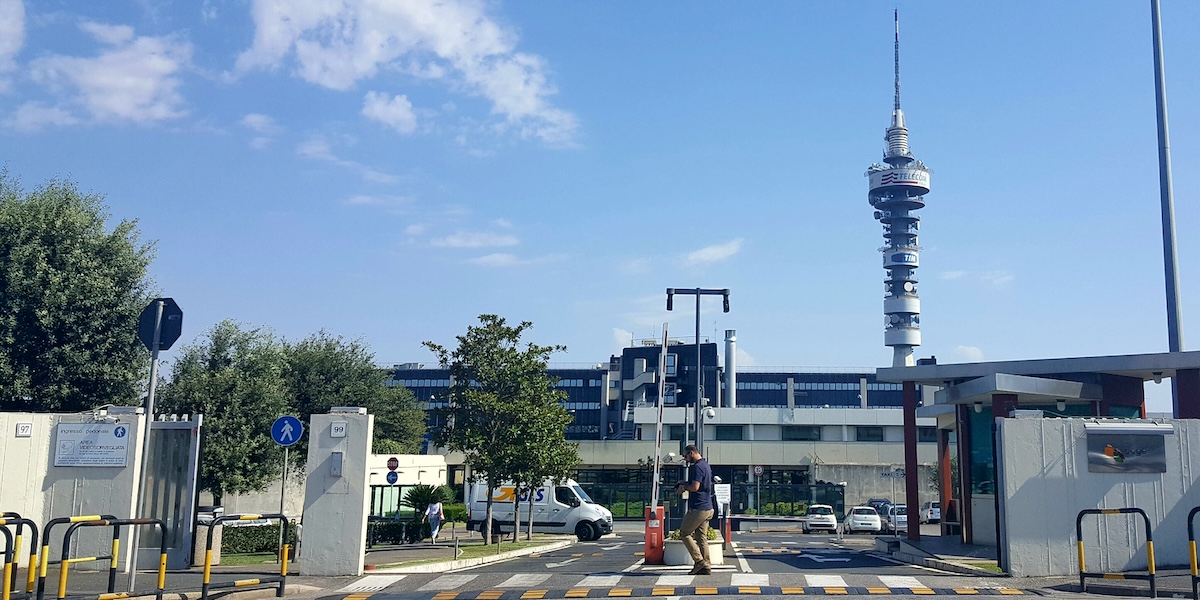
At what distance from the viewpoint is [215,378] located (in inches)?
1156

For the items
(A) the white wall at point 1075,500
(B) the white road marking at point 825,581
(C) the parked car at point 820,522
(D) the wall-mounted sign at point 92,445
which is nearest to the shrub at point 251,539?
(D) the wall-mounted sign at point 92,445

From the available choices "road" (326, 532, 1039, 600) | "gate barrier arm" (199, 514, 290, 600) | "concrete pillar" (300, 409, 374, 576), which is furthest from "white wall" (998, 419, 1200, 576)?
"gate barrier arm" (199, 514, 290, 600)

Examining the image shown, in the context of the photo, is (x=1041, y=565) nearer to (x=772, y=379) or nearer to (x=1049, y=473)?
(x=1049, y=473)

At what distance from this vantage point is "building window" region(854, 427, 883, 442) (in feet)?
236

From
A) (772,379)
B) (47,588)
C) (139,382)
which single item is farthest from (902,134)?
(47,588)

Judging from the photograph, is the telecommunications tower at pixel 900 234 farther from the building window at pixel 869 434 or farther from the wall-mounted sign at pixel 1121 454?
the wall-mounted sign at pixel 1121 454

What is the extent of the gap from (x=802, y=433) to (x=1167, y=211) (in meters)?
52.0

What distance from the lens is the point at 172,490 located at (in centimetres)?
1650

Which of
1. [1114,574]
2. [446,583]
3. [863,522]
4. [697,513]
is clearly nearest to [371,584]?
[446,583]

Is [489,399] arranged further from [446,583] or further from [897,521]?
[897,521]

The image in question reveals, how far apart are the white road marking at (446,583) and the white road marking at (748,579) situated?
3801 millimetres

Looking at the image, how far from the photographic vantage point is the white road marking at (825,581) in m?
13.1

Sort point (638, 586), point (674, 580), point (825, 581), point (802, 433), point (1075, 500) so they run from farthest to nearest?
1. point (802, 433)
2. point (1075, 500)
3. point (674, 580)
4. point (825, 581)
5. point (638, 586)

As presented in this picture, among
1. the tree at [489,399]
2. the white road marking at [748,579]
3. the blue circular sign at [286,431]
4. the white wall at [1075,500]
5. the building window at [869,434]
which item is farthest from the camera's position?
the building window at [869,434]
